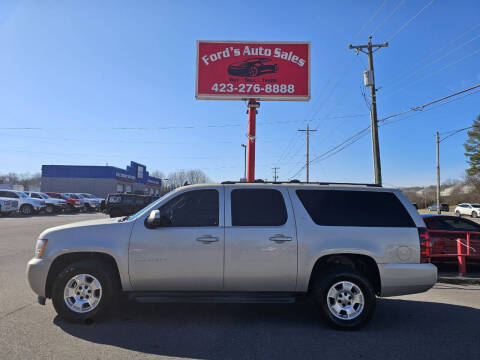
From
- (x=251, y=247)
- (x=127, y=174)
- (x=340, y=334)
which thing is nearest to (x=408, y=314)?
(x=340, y=334)

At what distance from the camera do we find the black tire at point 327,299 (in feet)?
Result: 14.4

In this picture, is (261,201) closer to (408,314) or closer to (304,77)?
(408,314)

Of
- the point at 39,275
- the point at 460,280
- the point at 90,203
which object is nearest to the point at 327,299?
the point at 39,275

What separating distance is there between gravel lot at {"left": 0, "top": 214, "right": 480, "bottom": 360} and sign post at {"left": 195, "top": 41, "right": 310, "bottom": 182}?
28.3 feet

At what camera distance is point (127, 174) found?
70.2 m

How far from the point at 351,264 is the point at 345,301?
0.57 metres

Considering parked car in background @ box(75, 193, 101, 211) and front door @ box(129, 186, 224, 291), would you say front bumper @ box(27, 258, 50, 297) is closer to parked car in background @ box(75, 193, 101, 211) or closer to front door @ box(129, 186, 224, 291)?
front door @ box(129, 186, 224, 291)

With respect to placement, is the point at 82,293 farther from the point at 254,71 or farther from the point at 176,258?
the point at 254,71

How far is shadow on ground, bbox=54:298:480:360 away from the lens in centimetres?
374

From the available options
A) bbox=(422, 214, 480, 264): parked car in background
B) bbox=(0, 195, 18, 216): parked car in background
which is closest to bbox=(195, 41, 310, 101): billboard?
bbox=(422, 214, 480, 264): parked car in background

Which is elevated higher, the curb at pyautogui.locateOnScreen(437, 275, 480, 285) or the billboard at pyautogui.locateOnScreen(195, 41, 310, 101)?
the billboard at pyautogui.locateOnScreen(195, 41, 310, 101)

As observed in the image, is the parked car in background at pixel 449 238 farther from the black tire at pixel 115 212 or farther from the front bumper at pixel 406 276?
the black tire at pixel 115 212

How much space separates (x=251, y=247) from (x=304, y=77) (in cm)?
1051

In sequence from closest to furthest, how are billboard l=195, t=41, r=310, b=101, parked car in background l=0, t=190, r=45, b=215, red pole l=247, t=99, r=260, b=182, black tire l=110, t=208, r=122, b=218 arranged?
billboard l=195, t=41, r=310, b=101 → red pole l=247, t=99, r=260, b=182 → black tire l=110, t=208, r=122, b=218 → parked car in background l=0, t=190, r=45, b=215
